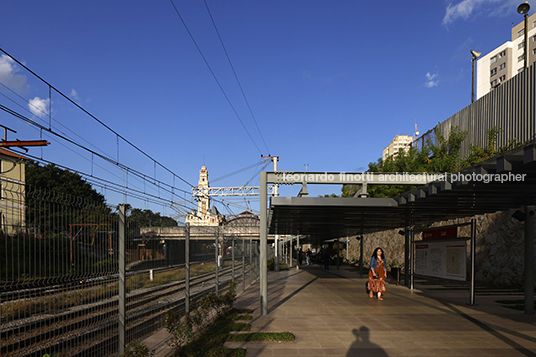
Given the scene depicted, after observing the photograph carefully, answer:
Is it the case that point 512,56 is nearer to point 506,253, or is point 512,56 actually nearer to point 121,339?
point 506,253

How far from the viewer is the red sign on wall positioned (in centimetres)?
1394

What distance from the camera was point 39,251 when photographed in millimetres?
3828

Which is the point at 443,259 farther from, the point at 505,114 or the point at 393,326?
the point at 505,114

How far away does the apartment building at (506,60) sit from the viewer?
233 feet

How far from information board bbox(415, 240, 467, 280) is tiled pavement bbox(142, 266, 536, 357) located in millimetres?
946

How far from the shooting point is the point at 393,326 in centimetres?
933

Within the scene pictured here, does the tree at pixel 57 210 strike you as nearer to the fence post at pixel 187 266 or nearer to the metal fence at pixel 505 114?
the fence post at pixel 187 266

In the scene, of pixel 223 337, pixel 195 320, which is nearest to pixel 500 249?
pixel 223 337

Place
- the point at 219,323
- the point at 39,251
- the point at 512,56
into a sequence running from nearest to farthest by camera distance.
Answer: the point at 39,251 → the point at 219,323 → the point at 512,56

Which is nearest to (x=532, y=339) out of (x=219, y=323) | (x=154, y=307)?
(x=219, y=323)

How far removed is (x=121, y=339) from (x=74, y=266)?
1.56m

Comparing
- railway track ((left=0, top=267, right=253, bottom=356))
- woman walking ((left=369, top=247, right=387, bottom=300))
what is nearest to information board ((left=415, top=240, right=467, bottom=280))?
woman walking ((left=369, top=247, right=387, bottom=300))

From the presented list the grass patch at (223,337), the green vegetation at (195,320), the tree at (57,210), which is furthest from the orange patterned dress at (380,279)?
the tree at (57,210)

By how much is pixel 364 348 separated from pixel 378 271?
7.21 metres
